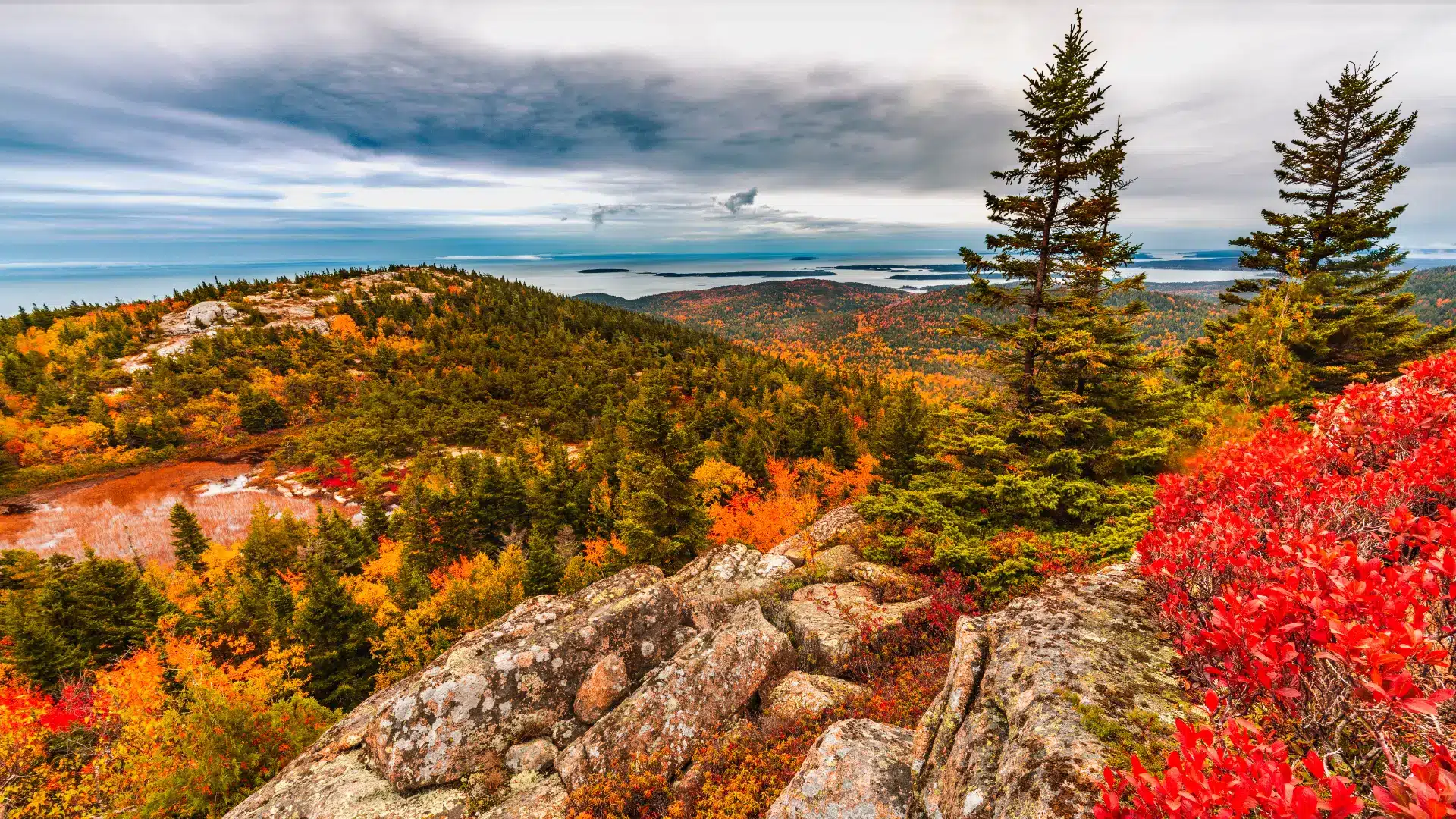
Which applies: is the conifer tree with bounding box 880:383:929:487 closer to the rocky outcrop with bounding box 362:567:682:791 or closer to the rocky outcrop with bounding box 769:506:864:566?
the rocky outcrop with bounding box 769:506:864:566

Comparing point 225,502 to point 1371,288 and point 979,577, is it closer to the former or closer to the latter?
point 979,577

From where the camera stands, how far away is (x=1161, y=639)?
613cm

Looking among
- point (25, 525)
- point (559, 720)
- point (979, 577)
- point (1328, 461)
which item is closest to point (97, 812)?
point (559, 720)

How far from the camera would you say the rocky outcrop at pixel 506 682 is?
436 inches

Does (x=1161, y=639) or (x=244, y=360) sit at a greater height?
(x=1161, y=639)

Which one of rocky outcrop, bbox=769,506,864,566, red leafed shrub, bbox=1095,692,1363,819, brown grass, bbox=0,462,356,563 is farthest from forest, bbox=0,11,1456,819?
brown grass, bbox=0,462,356,563

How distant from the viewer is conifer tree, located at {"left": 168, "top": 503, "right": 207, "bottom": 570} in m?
46.3

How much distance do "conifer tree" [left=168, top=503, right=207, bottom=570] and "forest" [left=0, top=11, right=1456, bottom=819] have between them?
0.33 m

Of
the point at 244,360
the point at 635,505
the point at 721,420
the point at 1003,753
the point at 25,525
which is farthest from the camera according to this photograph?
the point at 244,360

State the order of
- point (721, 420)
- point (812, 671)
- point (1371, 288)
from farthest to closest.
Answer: point (721, 420)
point (1371, 288)
point (812, 671)

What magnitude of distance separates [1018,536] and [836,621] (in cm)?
551

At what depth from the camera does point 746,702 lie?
38.4 feet

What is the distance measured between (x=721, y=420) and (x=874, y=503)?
53886 mm

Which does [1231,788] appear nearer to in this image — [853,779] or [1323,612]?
[1323,612]
